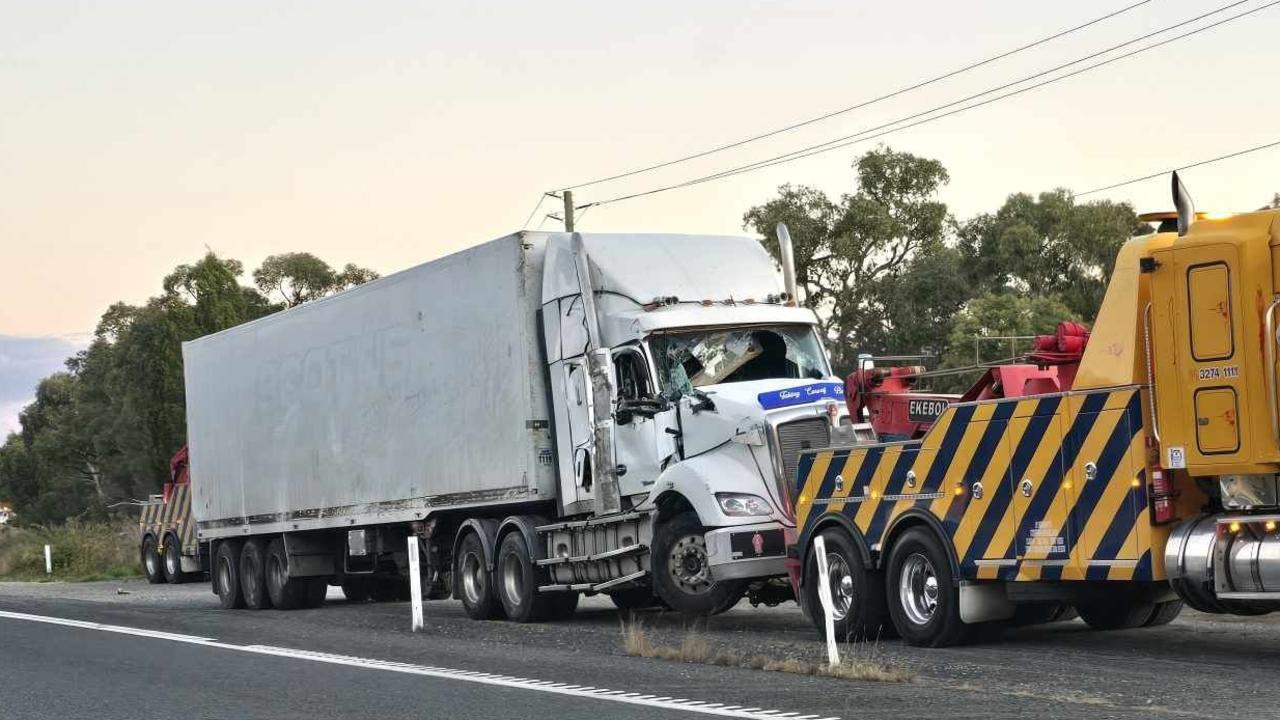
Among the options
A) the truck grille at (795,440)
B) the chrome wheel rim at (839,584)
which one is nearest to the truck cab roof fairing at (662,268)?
the truck grille at (795,440)

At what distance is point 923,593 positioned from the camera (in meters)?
13.6

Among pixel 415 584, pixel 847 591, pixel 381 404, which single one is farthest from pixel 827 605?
pixel 381 404

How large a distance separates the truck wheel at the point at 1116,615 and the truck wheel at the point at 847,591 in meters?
1.87

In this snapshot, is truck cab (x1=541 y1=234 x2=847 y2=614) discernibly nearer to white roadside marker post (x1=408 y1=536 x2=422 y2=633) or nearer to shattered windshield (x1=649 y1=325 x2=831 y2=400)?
shattered windshield (x1=649 y1=325 x2=831 y2=400)

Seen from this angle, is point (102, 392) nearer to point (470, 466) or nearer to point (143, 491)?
point (143, 491)

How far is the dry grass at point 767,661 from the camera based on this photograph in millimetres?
11167

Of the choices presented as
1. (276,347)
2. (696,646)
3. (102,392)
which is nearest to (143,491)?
(102,392)

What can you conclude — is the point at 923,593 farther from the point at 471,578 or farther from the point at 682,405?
the point at 471,578

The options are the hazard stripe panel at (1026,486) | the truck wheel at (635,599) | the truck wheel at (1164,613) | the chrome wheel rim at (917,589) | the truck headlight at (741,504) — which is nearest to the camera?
the hazard stripe panel at (1026,486)

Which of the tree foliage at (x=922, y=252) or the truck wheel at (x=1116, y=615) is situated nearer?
the truck wheel at (x=1116, y=615)

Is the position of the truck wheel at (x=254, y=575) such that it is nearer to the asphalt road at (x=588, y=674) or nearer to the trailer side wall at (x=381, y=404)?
the trailer side wall at (x=381, y=404)

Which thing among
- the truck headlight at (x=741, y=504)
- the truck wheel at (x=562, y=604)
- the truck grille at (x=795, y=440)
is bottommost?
the truck wheel at (x=562, y=604)

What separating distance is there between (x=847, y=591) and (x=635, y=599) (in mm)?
6447

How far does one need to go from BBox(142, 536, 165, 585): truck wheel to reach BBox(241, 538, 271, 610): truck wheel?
13205 mm
